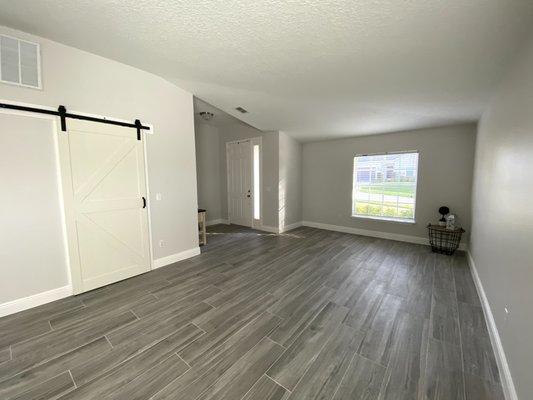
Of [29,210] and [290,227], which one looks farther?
[290,227]

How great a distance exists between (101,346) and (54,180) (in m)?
1.96

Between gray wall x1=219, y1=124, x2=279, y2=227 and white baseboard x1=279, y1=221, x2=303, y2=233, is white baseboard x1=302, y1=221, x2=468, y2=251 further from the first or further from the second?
gray wall x1=219, y1=124, x2=279, y2=227

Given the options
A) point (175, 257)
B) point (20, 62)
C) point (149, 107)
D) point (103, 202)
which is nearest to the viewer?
point (20, 62)

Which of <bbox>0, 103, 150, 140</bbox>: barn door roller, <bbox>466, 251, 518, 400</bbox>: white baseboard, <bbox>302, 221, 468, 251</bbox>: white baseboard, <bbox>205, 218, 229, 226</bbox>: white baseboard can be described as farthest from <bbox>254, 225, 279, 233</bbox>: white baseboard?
<bbox>466, 251, 518, 400</bbox>: white baseboard

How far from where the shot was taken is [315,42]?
213 centimetres

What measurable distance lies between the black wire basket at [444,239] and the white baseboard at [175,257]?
180 inches

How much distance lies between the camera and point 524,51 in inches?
67.2

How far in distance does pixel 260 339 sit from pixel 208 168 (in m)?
5.50

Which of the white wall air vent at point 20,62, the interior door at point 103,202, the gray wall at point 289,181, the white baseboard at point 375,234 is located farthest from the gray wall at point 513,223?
the white wall air vent at point 20,62

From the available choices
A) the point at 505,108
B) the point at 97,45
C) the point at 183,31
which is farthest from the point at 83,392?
the point at 505,108

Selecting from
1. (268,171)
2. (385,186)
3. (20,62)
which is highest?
(20,62)

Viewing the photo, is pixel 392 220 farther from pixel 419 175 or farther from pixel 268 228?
pixel 268 228

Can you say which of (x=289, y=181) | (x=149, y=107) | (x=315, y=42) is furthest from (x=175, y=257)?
(x=315, y=42)

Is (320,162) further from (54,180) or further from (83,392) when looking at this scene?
(83,392)
